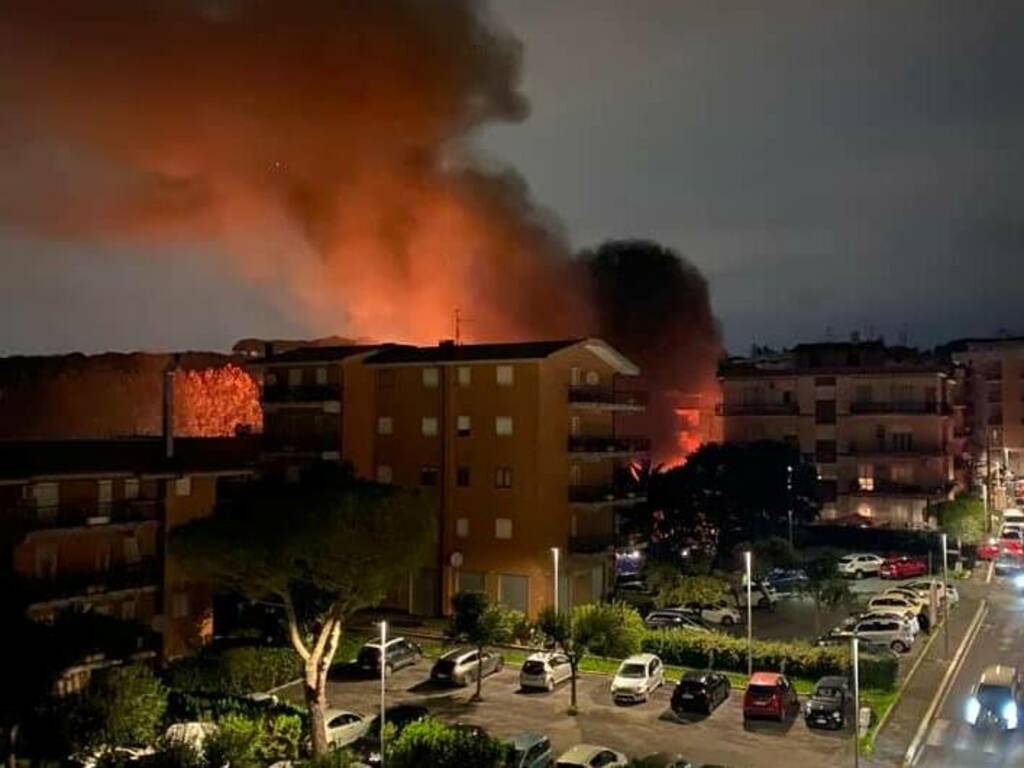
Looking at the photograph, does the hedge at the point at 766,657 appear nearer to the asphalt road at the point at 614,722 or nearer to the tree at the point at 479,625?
the asphalt road at the point at 614,722

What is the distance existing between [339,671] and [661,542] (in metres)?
18.7

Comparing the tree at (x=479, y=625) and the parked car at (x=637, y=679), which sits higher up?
the tree at (x=479, y=625)

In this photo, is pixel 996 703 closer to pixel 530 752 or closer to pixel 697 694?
pixel 697 694

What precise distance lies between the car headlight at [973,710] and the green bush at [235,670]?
16387 mm

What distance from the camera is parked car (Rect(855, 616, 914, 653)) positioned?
3002 cm

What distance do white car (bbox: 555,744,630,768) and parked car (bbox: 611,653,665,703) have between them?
5.84 m

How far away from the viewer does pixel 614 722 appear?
77.7 ft

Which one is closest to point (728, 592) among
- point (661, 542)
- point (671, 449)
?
point (661, 542)

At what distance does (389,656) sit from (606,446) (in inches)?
509

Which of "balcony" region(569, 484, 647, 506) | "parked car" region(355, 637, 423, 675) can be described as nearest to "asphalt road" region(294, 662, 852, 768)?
"parked car" region(355, 637, 423, 675)

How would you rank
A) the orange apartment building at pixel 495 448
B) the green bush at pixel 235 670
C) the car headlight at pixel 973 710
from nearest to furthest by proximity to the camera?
1. the car headlight at pixel 973 710
2. the green bush at pixel 235 670
3. the orange apartment building at pixel 495 448

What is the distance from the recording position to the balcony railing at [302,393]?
39844 millimetres

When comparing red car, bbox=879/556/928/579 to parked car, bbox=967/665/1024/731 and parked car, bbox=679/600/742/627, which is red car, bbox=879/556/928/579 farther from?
parked car, bbox=967/665/1024/731

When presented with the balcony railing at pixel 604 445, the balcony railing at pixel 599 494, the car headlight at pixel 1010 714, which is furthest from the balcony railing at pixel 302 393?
the car headlight at pixel 1010 714
